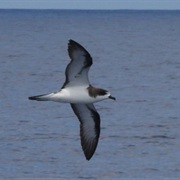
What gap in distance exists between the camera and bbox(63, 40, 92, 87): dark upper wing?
20.3 metres

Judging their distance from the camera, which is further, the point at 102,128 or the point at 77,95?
the point at 102,128

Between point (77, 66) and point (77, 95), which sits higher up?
point (77, 66)

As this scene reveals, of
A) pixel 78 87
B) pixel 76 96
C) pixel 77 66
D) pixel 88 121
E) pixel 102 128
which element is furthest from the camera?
pixel 102 128

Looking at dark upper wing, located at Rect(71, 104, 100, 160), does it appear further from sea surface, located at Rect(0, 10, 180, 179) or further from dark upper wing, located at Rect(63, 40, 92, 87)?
sea surface, located at Rect(0, 10, 180, 179)

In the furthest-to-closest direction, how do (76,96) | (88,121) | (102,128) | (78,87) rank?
(102,128) < (88,121) < (78,87) < (76,96)

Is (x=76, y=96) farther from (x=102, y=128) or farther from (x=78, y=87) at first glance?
(x=102, y=128)

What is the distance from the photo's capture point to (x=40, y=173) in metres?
30.7

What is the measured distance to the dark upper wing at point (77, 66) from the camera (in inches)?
799

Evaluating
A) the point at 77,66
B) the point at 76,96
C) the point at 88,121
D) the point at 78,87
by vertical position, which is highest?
the point at 77,66

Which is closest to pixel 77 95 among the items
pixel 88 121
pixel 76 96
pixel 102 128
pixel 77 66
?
pixel 76 96

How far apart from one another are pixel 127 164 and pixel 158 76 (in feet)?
115

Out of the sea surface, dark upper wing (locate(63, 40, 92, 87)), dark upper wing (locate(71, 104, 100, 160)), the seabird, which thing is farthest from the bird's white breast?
the sea surface

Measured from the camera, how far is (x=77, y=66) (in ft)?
68.5

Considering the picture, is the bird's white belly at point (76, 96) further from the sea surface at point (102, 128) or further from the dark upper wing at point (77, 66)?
the sea surface at point (102, 128)
